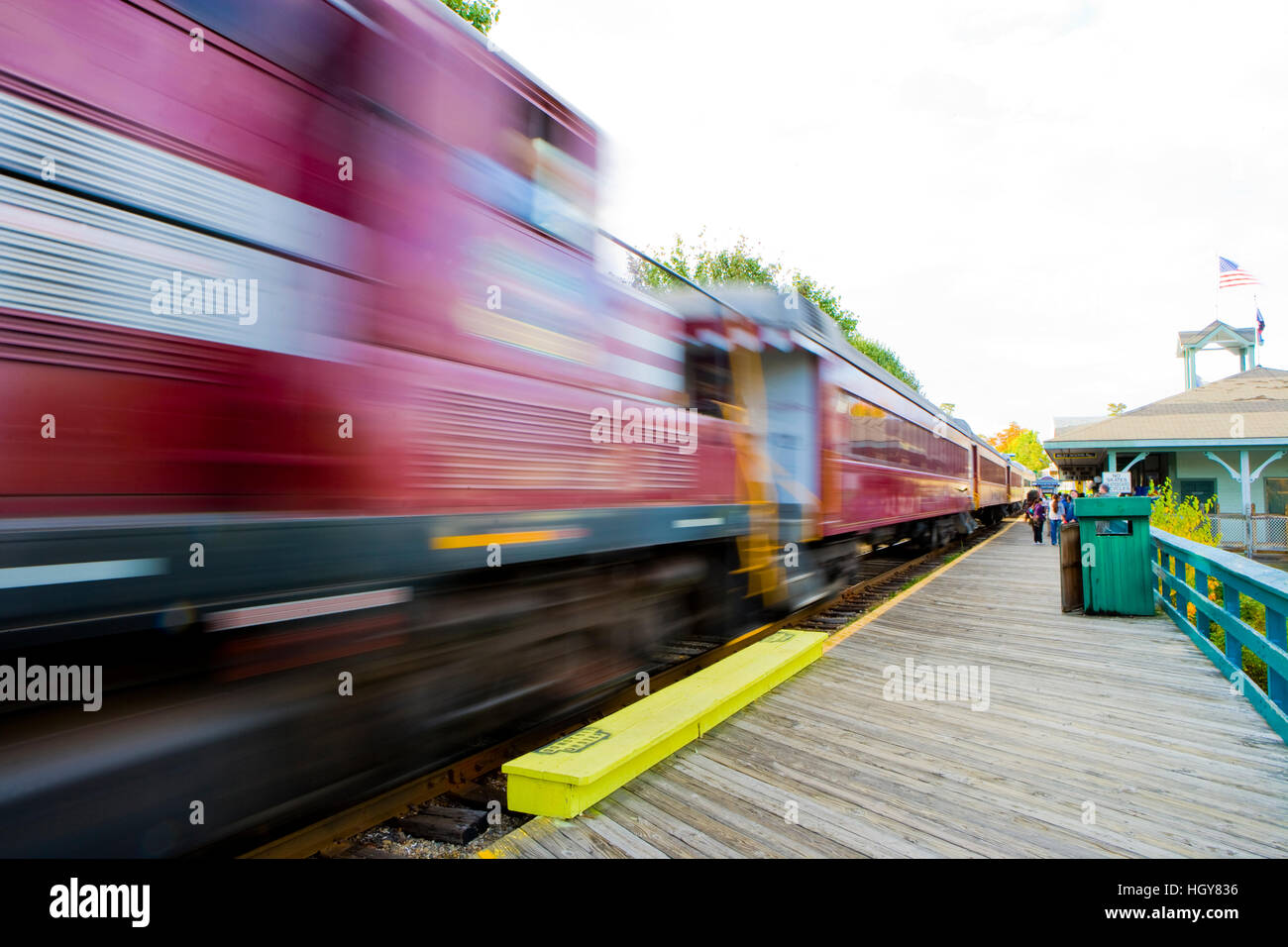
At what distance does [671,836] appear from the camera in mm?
2652

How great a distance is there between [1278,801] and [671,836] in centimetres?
248

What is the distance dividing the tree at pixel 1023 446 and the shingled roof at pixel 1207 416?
80.1 meters

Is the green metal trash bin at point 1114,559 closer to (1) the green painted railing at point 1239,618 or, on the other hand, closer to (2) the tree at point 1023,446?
(1) the green painted railing at point 1239,618

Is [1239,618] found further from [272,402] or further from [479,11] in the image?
[479,11]

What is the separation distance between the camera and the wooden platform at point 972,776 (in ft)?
8.55

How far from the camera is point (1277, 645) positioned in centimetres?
356

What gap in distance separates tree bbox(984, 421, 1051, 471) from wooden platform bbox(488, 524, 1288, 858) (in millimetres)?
103689

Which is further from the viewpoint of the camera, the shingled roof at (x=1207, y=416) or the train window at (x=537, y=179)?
the shingled roof at (x=1207, y=416)

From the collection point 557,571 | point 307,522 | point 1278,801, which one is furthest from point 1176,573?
point 307,522

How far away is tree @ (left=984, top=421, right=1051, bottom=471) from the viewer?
104m

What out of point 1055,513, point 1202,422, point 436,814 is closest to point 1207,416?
point 1202,422

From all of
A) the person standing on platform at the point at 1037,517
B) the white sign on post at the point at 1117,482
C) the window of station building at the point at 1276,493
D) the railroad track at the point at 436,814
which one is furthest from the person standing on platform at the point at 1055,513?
the railroad track at the point at 436,814

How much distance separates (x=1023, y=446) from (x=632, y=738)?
11719cm

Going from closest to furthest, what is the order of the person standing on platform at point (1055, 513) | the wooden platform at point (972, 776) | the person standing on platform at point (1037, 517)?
the wooden platform at point (972, 776) < the person standing on platform at point (1055, 513) < the person standing on platform at point (1037, 517)
